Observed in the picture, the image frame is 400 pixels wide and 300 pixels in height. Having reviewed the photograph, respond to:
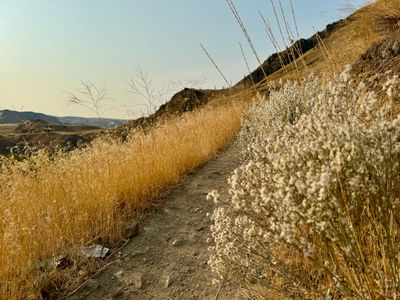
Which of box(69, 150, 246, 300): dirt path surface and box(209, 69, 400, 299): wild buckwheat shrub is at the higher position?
box(209, 69, 400, 299): wild buckwheat shrub

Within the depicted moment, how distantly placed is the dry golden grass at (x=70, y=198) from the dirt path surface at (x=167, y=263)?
0.34 meters

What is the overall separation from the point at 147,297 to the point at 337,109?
2.19m

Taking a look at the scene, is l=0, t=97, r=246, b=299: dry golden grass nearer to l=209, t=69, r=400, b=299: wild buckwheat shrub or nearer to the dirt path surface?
the dirt path surface

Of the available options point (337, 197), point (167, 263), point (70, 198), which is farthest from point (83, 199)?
point (337, 197)

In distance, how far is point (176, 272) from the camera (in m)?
3.40

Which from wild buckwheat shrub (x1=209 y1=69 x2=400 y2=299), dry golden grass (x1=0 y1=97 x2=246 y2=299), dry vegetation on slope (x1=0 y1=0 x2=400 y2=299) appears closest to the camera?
wild buckwheat shrub (x1=209 y1=69 x2=400 y2=299)

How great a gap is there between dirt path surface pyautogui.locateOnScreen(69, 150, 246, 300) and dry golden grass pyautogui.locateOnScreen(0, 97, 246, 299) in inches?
13.2

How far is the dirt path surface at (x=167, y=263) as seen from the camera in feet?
10.3

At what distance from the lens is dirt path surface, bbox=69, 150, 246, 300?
10.3ft

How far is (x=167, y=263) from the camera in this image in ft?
11.8

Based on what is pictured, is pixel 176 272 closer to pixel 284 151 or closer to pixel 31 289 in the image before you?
pixel 31 289

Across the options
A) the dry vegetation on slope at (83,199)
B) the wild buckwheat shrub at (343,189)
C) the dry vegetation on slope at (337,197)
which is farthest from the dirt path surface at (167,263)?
the wild buckwheat shrub at (343,189)

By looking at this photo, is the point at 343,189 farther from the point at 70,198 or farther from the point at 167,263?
the point at 70,198

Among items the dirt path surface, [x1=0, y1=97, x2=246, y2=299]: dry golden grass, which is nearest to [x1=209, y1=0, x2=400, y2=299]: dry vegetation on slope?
the dirt path surface
